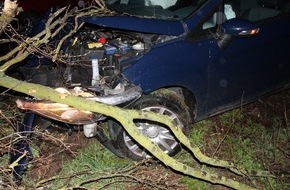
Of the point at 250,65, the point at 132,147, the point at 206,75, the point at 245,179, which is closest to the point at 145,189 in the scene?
the point at 132,147

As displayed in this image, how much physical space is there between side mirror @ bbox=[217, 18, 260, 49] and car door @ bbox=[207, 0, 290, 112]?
12 cm

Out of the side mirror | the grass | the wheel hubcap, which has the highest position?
the side mirror

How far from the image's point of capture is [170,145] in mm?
3852

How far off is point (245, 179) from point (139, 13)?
216cm

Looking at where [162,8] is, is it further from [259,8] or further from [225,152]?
[225,152]

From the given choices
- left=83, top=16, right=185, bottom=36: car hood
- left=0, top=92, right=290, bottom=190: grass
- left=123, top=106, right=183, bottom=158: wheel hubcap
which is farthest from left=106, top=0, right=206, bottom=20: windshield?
left=0, top=92, right=290, bottom=190: grass

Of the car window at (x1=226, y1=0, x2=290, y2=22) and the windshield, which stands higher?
the windshield

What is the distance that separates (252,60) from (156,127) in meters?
1.35

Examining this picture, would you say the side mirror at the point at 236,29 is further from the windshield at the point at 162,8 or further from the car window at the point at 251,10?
the windshield at the point at 162,8

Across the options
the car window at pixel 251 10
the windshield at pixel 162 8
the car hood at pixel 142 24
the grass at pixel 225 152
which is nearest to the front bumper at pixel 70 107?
the grass at pixel 225 152

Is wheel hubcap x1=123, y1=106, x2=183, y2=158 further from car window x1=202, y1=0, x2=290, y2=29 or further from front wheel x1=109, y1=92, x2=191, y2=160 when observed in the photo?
car window x1=202, y1=0, x2=290, y2=29

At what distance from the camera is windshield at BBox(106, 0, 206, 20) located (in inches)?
147

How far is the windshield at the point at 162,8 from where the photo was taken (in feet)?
12.3

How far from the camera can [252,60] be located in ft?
13.0
